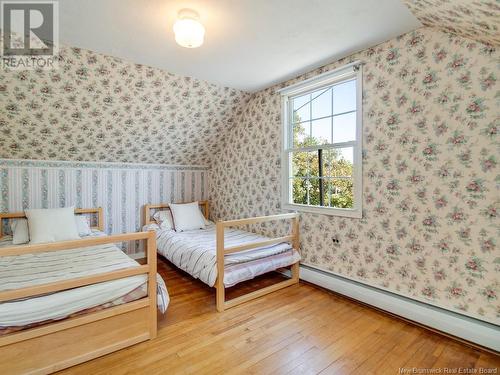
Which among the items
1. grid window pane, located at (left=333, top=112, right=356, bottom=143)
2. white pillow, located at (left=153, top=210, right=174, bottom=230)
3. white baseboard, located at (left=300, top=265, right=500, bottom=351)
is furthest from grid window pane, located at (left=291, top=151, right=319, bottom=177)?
white pillow, located at (left=153, top=210, right=174, bottom=230)

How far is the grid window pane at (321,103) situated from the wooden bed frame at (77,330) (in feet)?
6.80

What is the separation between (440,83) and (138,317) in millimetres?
2728

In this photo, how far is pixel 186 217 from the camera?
3.71 meters

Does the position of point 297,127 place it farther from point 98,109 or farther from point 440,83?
point 98,109

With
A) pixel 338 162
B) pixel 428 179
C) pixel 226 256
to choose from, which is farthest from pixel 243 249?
pixel 428 179

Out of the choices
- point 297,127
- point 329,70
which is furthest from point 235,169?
point 329,70

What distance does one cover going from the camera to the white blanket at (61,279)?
1513mm

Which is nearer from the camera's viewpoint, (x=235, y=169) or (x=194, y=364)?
(x=194, y=364)

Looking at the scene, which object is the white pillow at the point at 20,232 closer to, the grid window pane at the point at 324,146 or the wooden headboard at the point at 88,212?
the wooden headboard at the point at 88,212

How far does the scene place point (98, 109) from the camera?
2.86 m

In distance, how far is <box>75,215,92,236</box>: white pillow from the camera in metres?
3.08

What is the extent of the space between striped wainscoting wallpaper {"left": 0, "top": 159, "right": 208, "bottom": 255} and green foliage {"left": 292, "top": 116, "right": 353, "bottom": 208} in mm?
1819

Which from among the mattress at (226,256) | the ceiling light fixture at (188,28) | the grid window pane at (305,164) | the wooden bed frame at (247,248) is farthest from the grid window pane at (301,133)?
the ceiling light fixture at (188,28)

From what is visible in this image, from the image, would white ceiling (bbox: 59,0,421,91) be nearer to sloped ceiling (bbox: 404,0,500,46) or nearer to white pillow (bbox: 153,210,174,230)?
sloped ceiling (bbox: 404,0,500,46)
